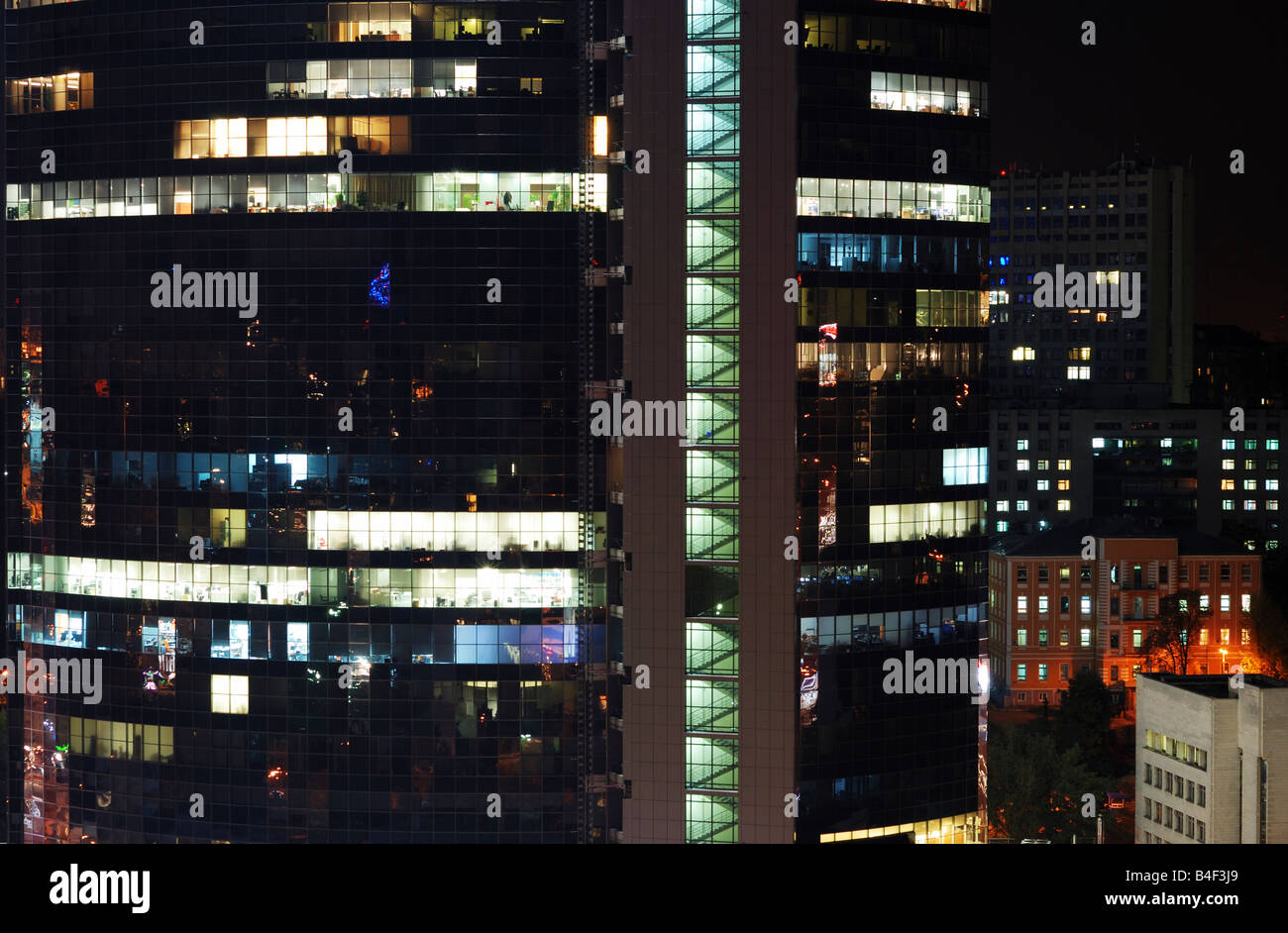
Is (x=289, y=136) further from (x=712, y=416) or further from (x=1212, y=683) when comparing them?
(x=1212, y=683)

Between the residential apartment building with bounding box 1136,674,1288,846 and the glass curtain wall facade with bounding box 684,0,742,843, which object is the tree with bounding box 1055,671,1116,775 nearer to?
the residential apartment building with bounding box 1136,674,1288,846

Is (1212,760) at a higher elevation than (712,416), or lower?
lower

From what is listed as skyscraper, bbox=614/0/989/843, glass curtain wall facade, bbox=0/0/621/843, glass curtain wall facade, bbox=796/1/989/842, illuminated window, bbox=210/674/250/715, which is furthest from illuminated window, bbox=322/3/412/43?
illuminated window, bbox=210/674/250/715

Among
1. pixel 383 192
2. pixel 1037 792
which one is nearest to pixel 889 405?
pixel 383 192

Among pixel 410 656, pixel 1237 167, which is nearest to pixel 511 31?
pixel 410 656

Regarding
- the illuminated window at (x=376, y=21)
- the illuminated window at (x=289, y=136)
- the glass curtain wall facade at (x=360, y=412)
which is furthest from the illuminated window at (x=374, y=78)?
the illuminated window at (x=289, y=136)
